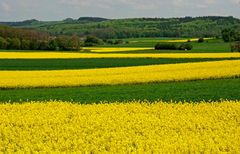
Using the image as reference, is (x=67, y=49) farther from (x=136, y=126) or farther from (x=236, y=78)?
(x=136, y=126)

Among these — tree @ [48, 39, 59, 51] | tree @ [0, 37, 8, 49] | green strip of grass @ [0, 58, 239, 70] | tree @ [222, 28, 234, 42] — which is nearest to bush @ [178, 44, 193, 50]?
tree @ [48, 39, 59, 51]

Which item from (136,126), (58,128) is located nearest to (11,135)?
(58,128)

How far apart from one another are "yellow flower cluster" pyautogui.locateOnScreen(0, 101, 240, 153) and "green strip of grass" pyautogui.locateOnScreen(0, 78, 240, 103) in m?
6.25

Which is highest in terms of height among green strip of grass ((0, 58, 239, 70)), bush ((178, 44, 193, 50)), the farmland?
the farmland

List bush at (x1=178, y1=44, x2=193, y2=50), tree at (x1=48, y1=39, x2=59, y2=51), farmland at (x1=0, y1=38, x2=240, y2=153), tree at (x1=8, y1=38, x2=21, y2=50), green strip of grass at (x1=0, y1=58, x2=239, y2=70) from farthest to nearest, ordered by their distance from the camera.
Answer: tree at (x1=8, y1=38, x2=21, y2=50), tree at (x1=48, y1=39, x2=59, y2=51), bush at (x1=178, y1=44, x2=193, y2=50), green strip of grass at (x1=0, y1=58, x2=239, y2=70), farmland at (x1=0, y1=38, x2=240, y2=153)

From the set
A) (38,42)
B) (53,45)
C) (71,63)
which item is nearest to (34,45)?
(38,42)

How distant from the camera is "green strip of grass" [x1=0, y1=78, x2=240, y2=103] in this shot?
73.8 feet

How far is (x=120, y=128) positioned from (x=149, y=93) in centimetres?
1204

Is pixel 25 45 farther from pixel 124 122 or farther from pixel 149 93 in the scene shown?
pixel 124 122

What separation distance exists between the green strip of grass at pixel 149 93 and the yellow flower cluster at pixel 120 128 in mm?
6248

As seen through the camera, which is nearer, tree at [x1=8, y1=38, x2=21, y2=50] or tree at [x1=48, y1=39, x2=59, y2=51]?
tree at [x1=48, y1=39, x2=59, y2=51]

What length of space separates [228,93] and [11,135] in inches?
541

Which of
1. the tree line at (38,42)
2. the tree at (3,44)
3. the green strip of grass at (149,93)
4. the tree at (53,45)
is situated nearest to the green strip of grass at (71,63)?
the green strip of grass at (149,93)

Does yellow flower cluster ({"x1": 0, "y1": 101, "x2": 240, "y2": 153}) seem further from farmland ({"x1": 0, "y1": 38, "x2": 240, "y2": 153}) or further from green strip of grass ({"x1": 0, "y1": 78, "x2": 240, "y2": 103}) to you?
green strip of grass ({"x1": 0, "y1": 78, "x2": 240, "y2": 103})
